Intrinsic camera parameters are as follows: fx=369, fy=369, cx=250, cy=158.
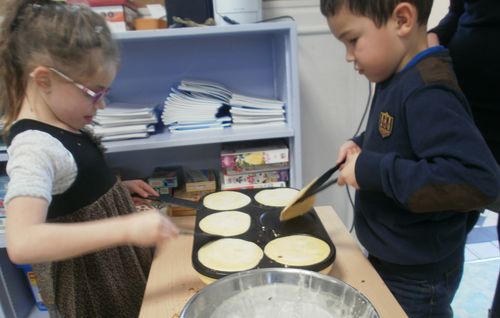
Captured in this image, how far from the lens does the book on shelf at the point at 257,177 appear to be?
1187 millimetres

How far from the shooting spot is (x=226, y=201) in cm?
93

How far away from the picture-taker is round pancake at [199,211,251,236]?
79 centimetres

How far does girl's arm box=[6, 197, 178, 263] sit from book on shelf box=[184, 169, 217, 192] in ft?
1.92

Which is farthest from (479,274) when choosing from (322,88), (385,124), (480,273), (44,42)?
(44,42)

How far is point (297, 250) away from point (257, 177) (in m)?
0.50

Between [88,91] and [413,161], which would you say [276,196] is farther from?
[88,91]

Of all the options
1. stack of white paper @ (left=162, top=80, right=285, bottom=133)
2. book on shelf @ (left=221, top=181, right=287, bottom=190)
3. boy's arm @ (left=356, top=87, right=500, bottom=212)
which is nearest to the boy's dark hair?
boy's arm @ (left=356, top=87, right=500, bottom=212)

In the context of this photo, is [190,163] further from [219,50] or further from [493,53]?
[493,53]

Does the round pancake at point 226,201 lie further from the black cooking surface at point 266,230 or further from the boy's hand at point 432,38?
the boy's hand at point 432,38

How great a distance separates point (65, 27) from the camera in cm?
70

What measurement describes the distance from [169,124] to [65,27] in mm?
506

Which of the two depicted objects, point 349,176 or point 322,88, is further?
point 322,88

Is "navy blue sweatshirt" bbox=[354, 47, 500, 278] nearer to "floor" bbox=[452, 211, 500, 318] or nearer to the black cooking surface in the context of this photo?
the black cooking surface

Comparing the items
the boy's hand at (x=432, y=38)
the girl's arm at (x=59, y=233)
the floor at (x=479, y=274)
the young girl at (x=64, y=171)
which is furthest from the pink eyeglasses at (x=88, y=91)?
the floor at (x=479, y=274)
